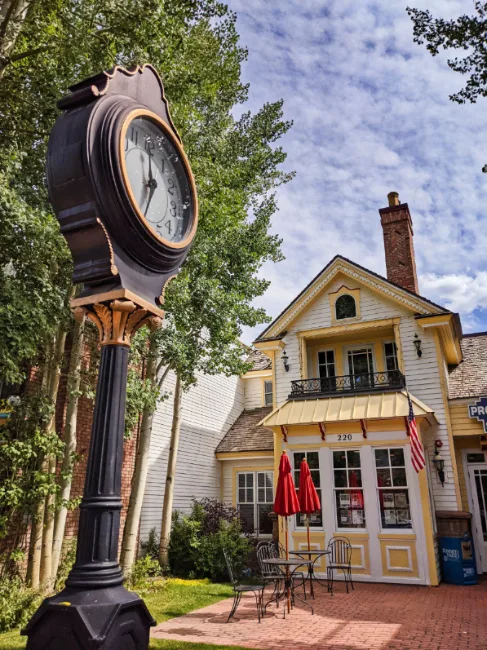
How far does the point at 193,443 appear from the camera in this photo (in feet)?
50.6

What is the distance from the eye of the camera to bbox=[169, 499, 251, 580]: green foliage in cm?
1214

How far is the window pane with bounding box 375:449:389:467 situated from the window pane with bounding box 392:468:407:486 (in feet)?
0.87

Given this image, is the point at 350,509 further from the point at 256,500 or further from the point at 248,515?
the point at 248,515

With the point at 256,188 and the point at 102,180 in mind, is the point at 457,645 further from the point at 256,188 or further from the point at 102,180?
the point at 256,188

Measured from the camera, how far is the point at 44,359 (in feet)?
30.6

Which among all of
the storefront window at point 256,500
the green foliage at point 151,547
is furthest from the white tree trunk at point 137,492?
the storefront window at point 256,500

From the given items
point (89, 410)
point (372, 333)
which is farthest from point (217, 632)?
point (372, 333)

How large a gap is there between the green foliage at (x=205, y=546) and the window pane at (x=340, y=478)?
2932 mm

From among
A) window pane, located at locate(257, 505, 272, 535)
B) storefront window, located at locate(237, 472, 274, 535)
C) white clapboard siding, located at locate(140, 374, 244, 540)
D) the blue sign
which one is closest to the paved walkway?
the blue sign

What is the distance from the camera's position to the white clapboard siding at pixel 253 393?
64.1 feet

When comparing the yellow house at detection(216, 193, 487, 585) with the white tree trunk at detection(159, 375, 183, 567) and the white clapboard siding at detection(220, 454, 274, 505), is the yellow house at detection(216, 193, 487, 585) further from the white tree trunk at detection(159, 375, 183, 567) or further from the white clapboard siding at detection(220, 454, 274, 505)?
the white tree trunk at detection(159, 375, 183, 567)

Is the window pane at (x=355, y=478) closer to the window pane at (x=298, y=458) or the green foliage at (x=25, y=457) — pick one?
the window pane at (x=298, y=458)

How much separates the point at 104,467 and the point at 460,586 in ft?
37.0

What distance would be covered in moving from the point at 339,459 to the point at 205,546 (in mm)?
4081
